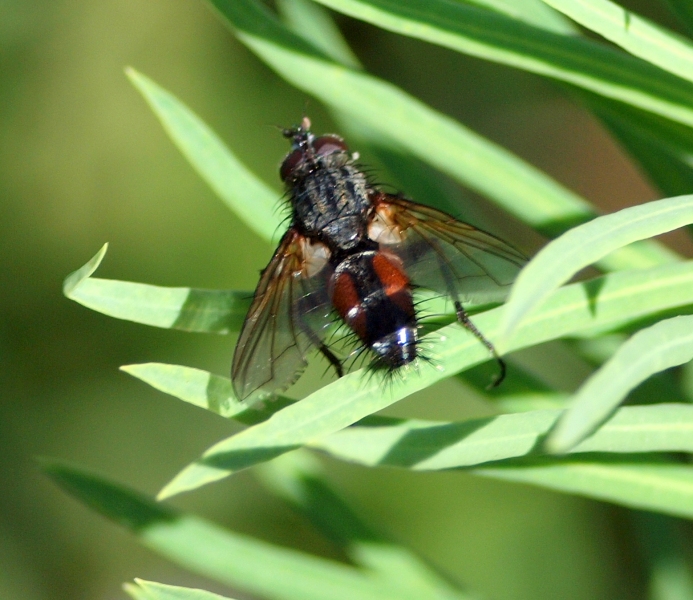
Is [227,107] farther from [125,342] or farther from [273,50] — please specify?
[273,50]

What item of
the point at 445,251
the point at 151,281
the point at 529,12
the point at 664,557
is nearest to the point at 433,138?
the point at 529,12

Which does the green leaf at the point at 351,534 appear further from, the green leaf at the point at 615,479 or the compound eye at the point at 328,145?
the compound eye at the point at 328,145

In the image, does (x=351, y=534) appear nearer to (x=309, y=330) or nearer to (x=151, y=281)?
(x=309, y=330)

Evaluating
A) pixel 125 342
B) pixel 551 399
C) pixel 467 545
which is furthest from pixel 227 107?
pixel 551 399

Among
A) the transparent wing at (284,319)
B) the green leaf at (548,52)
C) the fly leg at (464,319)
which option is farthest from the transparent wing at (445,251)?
the green leaf at (548,52)

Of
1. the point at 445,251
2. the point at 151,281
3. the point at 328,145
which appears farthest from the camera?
the point at 151,281

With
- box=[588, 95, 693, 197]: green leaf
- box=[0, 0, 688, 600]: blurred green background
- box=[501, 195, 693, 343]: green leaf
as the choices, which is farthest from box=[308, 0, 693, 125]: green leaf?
box=[0, 0, 688, 600]: blurred green background
